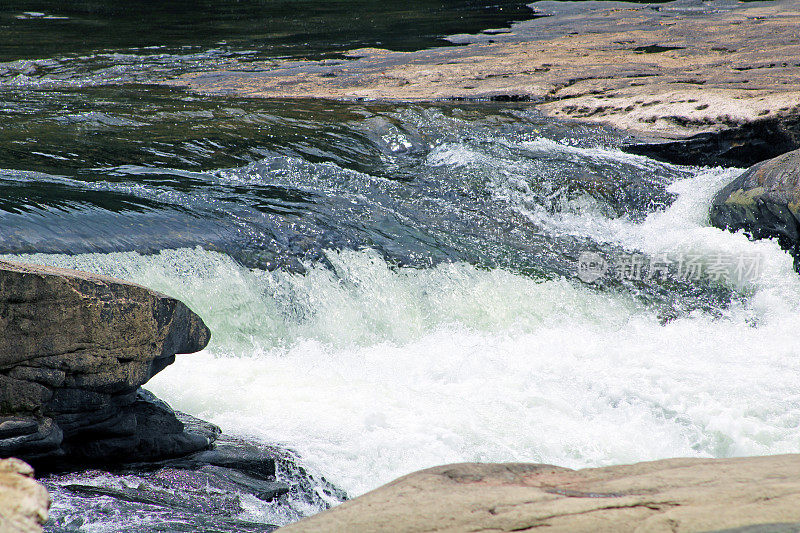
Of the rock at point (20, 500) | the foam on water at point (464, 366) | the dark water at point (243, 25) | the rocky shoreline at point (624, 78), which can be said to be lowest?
the foam on water at point (464, 366)

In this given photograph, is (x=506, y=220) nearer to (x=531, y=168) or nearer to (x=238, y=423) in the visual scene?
(x=531, y=168)

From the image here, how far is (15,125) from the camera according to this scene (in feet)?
26.2

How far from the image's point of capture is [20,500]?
1.72 meters

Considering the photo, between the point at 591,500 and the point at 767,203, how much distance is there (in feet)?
17.8

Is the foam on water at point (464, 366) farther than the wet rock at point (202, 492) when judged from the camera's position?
Yes

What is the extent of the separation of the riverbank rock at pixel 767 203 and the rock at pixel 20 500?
6249 mm

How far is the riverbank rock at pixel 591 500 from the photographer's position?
186cm

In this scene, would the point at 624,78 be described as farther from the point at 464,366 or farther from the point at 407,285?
the point at 464,366

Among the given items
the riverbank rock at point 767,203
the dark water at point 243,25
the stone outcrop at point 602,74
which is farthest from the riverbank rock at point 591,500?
the dark water at point 243,25

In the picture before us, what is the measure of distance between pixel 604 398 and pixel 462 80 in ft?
24.5

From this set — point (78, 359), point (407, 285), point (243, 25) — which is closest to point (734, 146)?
point (407, 285)

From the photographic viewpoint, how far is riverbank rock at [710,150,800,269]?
6.34 metres

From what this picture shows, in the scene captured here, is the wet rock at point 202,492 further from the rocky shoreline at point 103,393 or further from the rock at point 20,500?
the rock at point 20,500

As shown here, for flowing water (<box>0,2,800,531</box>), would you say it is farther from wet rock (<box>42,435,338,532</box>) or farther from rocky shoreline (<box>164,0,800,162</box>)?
rocky shoreline (<box>164,0,800,162</box>)
